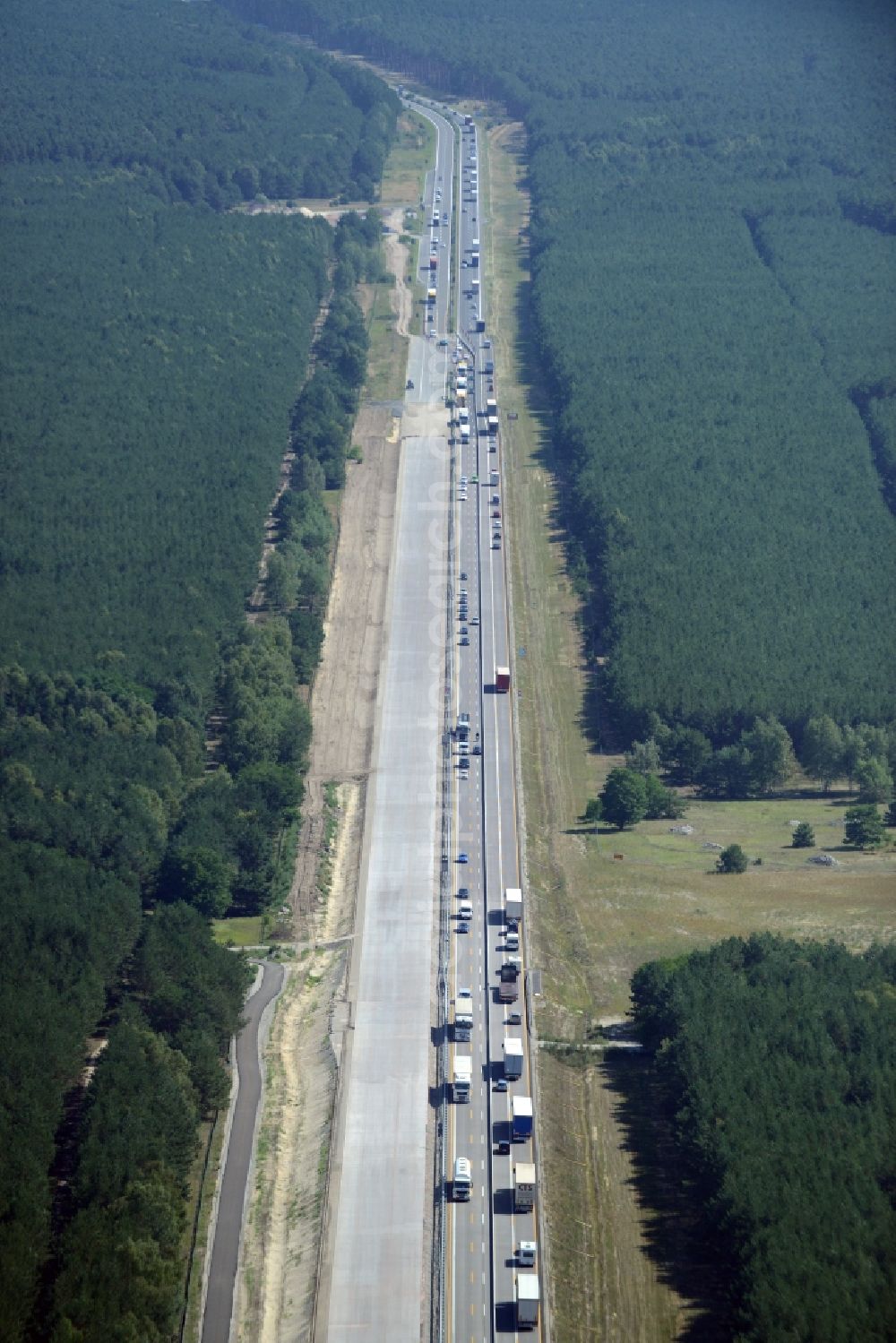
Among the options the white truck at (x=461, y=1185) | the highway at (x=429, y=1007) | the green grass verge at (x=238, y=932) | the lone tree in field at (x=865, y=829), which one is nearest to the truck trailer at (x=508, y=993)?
the highway at (x=429, y=1007)

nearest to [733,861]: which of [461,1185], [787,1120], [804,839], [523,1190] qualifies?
[804,839]

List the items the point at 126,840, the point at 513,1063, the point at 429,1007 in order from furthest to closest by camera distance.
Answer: the point at 126,840 → the point at 429,1007 → the point at 513,1063

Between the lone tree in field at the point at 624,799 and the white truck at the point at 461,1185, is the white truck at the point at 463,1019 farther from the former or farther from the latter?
the lone tree in field at the point at 624,799

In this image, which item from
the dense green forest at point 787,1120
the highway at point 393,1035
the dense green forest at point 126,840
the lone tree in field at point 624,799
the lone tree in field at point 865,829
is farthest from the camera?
the lone tree in field at point 624,799

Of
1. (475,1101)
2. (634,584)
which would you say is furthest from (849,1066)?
(634,584)

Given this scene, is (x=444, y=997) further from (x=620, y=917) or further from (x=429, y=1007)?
(x=620, y=917)

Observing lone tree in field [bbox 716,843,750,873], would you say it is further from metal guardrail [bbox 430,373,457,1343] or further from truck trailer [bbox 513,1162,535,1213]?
truck trailer [bbox 513,1162,535,1213]
